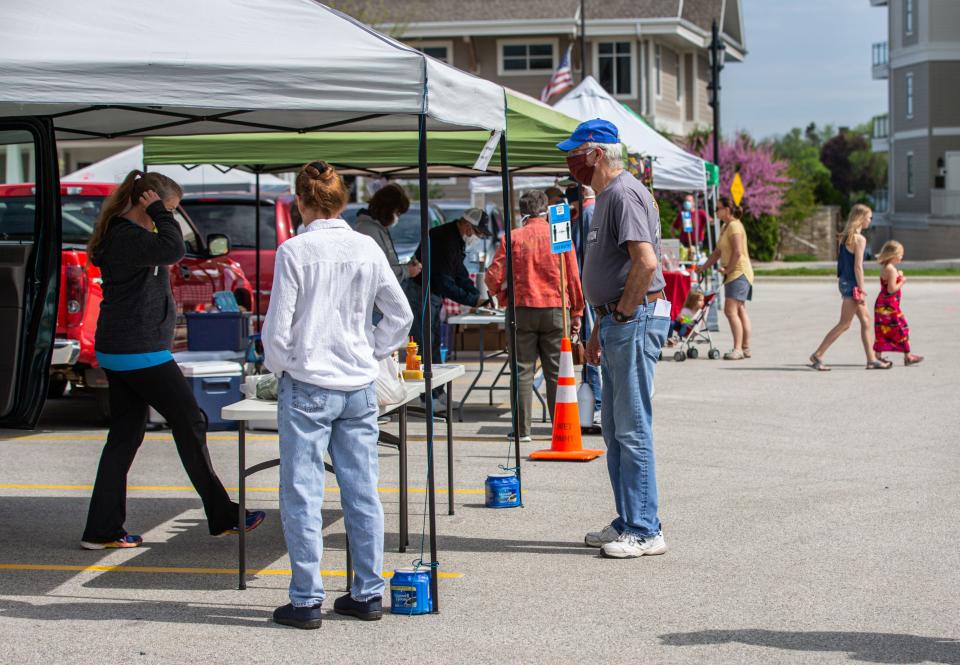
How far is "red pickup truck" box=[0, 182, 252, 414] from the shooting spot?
1124 centimetres

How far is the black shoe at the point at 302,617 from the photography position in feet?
18.8

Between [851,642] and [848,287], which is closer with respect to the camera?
[851,642]

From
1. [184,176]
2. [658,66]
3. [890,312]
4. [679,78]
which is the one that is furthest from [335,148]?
[679,78]

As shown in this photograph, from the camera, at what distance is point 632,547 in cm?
698

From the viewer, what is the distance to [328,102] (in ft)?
20.2

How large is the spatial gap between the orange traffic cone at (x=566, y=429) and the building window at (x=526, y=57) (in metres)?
36.9

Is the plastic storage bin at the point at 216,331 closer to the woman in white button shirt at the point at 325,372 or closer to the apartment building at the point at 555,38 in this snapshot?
the woman in white button shirt at the point at 325,372

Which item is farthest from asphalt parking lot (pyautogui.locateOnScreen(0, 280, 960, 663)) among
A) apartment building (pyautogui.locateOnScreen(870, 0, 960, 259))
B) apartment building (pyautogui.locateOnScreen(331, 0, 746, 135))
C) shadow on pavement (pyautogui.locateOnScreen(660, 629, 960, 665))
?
apartment building (pyautogui.locateOnScreen(870, 0, 960, 259))

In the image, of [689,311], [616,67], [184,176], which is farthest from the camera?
[616,67]

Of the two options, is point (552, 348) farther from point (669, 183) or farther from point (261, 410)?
point (669, 183)

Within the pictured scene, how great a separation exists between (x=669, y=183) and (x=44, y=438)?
1062 centimetres

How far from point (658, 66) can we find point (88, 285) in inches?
1523

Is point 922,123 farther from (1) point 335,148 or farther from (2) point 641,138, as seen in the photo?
(1) point 335,148

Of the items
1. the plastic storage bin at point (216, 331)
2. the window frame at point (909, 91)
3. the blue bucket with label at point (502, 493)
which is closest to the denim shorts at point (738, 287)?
the plastic storage bin at point (216, 331)
